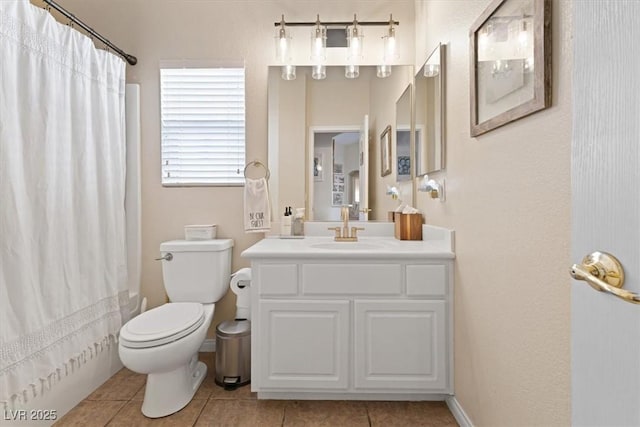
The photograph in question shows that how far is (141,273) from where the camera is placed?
2.42m

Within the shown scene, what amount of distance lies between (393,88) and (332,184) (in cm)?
77

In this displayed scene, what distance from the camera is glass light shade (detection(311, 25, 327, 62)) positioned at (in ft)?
7.58

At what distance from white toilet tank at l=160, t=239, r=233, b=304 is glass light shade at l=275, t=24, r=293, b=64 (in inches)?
51.5

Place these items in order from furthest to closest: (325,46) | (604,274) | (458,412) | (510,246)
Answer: (325,46), (458,412), (510,246), (604,274)

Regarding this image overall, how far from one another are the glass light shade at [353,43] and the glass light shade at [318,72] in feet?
0.64

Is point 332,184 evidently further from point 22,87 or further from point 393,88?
point 22,87

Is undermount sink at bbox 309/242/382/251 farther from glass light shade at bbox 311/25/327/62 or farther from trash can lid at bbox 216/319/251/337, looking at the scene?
glass light shade at bbox 311/25/327/62

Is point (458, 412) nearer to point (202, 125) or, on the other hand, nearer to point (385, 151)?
point (385, 151)

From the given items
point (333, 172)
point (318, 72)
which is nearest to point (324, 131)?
point (333, 172)

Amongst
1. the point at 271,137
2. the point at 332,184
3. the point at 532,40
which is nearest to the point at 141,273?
the point at 271,137

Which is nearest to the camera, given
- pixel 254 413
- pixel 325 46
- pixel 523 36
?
pixel 523 36

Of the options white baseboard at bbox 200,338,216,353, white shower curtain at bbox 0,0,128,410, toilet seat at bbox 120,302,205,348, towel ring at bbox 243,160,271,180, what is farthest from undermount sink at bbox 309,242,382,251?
white shower curtain at bbox 0,0,128,410

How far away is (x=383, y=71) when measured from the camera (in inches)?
92.8

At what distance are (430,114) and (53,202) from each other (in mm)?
1956
